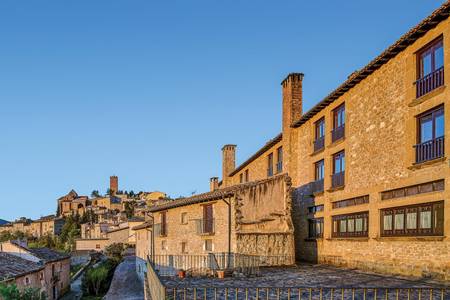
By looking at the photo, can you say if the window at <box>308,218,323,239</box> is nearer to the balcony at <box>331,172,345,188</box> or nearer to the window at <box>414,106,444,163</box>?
the balcony at <box>331,172,345,188</box>

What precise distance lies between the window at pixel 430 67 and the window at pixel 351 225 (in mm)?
6258

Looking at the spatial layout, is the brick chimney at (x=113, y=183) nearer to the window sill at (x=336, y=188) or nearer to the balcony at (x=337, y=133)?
the window sill at (x=336, y=188)

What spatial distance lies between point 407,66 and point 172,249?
19.8 metres

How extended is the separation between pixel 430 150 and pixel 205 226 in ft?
45.1

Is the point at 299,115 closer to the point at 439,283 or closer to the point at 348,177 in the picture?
the point at 348,177

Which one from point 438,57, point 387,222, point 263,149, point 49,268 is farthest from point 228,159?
point 438,57

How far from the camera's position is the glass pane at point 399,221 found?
16359 mm

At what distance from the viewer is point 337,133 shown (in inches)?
869

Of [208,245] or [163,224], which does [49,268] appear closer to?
[163,224]

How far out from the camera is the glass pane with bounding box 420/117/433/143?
1502 cm

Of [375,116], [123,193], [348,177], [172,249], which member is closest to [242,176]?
[172,249]

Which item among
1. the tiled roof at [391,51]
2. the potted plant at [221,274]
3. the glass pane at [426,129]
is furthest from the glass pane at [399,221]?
the potted plant at [221,274]

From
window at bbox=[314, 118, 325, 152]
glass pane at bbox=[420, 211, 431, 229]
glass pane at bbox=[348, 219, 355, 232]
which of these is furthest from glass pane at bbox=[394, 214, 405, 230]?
window at bbox=[314, 118, 325, 152]

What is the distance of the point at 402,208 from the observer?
16391 millimetres
